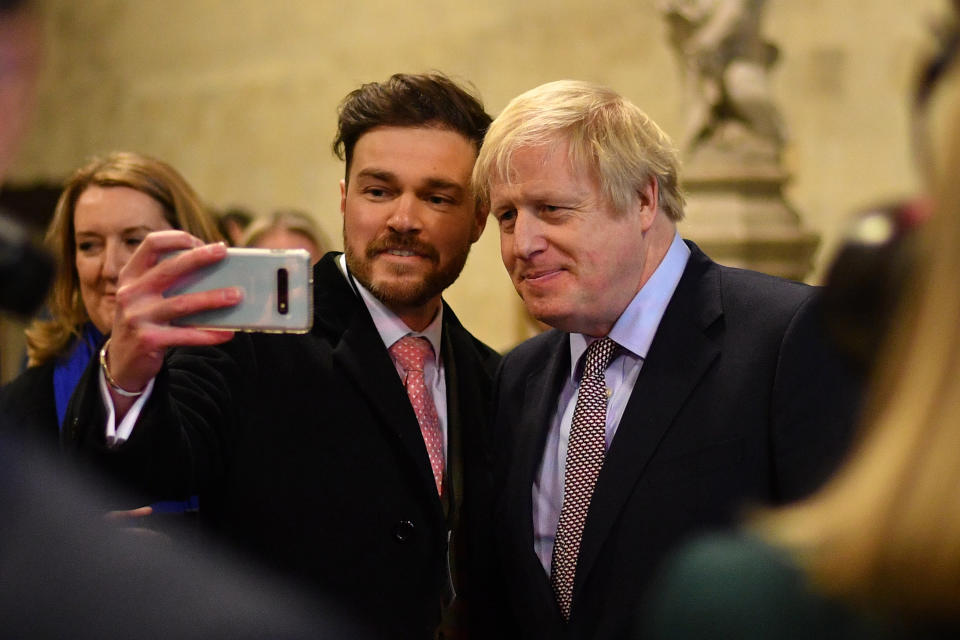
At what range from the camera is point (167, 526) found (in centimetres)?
236

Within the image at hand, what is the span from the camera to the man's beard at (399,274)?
104 inches

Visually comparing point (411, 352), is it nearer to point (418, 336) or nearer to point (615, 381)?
point (418, 336)

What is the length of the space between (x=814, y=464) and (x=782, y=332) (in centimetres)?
27

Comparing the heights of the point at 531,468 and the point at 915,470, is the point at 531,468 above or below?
below

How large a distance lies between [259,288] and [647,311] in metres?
0.79

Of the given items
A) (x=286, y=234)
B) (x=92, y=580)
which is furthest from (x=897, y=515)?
(x=286, y=234)

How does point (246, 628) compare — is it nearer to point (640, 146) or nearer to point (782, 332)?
point (782, 332)

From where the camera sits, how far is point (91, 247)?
3.11m

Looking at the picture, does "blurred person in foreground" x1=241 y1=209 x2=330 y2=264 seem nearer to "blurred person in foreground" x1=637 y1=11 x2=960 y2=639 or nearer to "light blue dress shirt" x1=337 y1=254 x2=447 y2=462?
"light blue dress shirt" x1=337 y1=254 x2=447 y2=462

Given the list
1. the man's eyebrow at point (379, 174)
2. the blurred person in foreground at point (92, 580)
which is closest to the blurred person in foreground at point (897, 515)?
the blurred person in foreground at point (92, 580)

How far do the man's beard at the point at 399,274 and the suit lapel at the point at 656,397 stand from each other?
0.57m

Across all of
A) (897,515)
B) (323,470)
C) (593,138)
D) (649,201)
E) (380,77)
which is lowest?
(323,470)

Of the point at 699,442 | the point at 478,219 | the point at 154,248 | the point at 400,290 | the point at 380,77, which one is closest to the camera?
the point at 154,248

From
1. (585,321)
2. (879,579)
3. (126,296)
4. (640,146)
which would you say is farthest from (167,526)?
(879,579)
